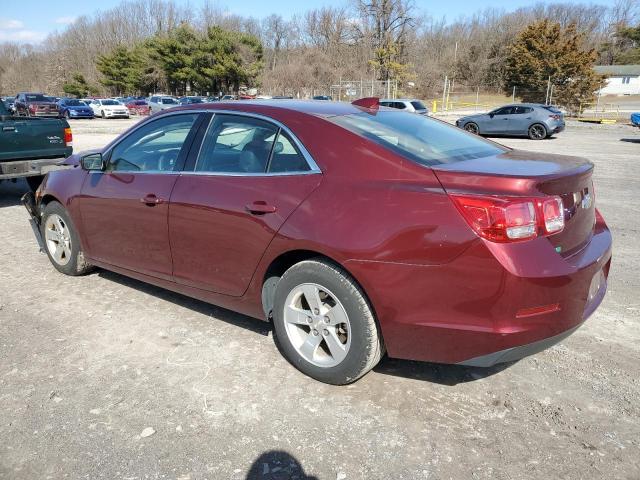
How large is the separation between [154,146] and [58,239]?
1.64 metres

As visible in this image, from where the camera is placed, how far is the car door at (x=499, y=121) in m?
23.2

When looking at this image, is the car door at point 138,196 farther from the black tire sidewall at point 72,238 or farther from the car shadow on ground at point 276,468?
the car shadow on ground at point 276,468

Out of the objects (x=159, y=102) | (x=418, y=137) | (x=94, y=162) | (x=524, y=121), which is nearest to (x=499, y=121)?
(x=524, y=121)

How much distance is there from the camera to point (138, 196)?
392cm

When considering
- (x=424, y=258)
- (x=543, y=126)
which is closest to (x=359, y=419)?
(x=424, y=258)

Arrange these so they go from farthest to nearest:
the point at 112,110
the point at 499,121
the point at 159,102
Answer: the point at 159,102 < the point at 112,110 < the point at 499,121

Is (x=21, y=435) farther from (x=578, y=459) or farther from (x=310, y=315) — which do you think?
(x=578, y=459)

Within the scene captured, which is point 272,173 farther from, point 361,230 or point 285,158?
point 361,230

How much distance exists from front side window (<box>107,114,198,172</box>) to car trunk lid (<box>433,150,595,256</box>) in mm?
2007

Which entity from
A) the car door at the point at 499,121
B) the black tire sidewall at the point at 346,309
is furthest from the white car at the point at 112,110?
the black tire sidewall at the point at 346,309

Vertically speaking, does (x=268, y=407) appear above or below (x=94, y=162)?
below

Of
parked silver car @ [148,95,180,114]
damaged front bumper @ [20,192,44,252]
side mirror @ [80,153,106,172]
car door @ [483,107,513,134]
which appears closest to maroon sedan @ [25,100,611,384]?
side mirror @ [80,153,106,172]

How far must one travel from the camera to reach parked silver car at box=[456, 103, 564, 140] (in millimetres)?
22062

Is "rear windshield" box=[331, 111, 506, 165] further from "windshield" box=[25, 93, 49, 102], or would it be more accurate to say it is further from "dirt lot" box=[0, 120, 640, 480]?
"windshield" box=[25, 93, 49, 102]
